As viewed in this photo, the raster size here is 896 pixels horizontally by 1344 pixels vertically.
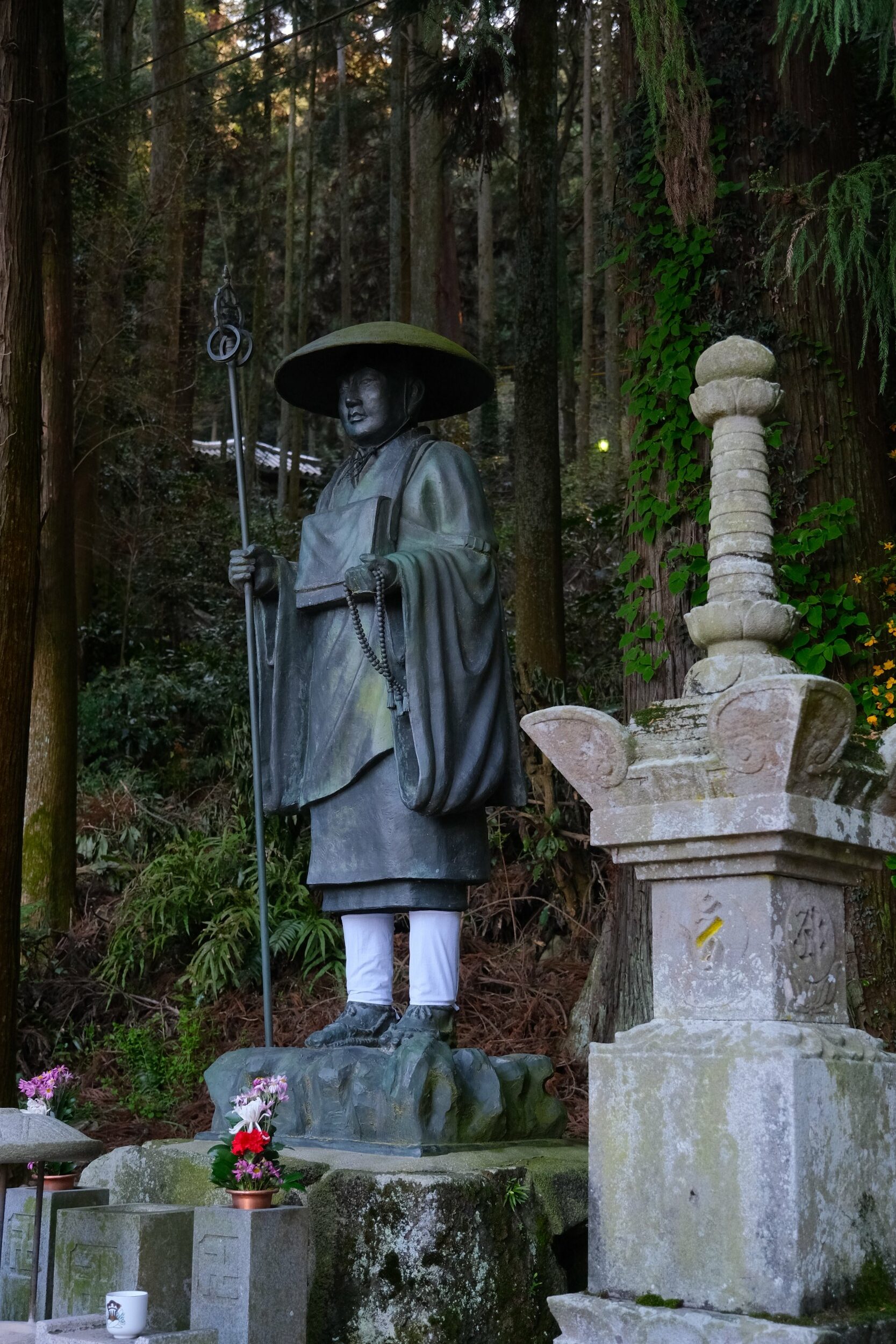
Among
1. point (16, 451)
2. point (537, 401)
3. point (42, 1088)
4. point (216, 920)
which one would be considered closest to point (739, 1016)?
point (42, 1088)

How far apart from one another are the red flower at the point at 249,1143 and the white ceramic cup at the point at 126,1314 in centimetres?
43

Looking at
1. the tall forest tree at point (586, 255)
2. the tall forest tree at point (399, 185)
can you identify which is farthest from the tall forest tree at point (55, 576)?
the tall forest tree at point (586, 255)

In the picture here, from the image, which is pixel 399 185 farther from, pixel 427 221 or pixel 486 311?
pixel 427 221

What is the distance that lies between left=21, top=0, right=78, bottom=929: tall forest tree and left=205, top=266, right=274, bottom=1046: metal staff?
511 centimetres

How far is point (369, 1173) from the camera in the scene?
14.6 ft

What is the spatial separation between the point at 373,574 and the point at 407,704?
18.1 inches

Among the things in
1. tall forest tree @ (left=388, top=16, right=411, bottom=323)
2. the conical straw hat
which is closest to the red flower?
the conical straw hat

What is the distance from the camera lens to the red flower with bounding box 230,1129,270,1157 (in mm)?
4039

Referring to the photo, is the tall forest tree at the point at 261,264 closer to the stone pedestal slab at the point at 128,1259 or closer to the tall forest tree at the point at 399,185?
the tall forest tree at the point at 399,185

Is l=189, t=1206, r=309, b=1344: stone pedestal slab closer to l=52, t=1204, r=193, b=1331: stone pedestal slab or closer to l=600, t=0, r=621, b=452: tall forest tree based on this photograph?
l=52, t=1204, r=193, b=1331: stone pedestal slab

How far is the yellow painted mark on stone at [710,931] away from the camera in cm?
410

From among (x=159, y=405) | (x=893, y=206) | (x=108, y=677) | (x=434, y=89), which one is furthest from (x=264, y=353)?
(x=893, y=206)

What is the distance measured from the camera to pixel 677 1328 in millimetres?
3820

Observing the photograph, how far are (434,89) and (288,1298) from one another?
32.9ft
